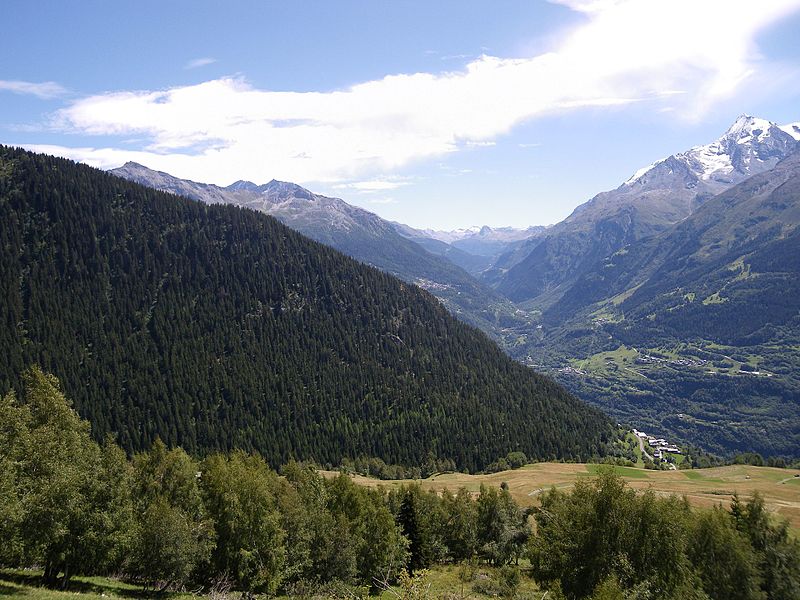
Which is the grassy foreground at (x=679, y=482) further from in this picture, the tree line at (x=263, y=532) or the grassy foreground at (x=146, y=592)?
the tree line at (x=263, y=532)

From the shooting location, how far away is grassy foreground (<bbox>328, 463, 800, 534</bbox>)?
375ft

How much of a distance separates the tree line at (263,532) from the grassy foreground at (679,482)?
57.4 metres

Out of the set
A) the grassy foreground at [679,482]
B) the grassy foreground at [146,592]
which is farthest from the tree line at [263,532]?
the grassy foreground at [679,482]

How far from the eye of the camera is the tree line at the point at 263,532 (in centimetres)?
3866

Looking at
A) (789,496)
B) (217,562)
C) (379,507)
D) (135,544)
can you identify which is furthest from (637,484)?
(135,544)

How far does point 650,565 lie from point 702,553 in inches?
472

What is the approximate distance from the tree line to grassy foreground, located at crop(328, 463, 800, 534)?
5736 cm

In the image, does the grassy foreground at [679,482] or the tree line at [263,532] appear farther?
the grassy foreground at [679,482]

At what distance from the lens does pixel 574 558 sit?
136ft

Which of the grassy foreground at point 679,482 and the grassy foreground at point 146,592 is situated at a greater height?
the grassy foreground at point 146,592

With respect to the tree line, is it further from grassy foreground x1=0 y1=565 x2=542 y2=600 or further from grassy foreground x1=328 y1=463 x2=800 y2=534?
grassy foreground x1=328 y1=463 x2=800 y2=534

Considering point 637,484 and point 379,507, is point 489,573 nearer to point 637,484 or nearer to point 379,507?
point 379,507

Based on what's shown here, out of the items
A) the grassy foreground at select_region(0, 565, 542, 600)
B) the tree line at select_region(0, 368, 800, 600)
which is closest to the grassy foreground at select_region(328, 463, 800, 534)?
the grassy foreground at select_region(0, 565, 542, 600)

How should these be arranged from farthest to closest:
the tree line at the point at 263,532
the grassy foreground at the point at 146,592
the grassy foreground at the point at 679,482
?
the grassy foreground at the point at 679,482 < the tree line at the point at 263,532 < the grassy foreground at the point at 146,592
